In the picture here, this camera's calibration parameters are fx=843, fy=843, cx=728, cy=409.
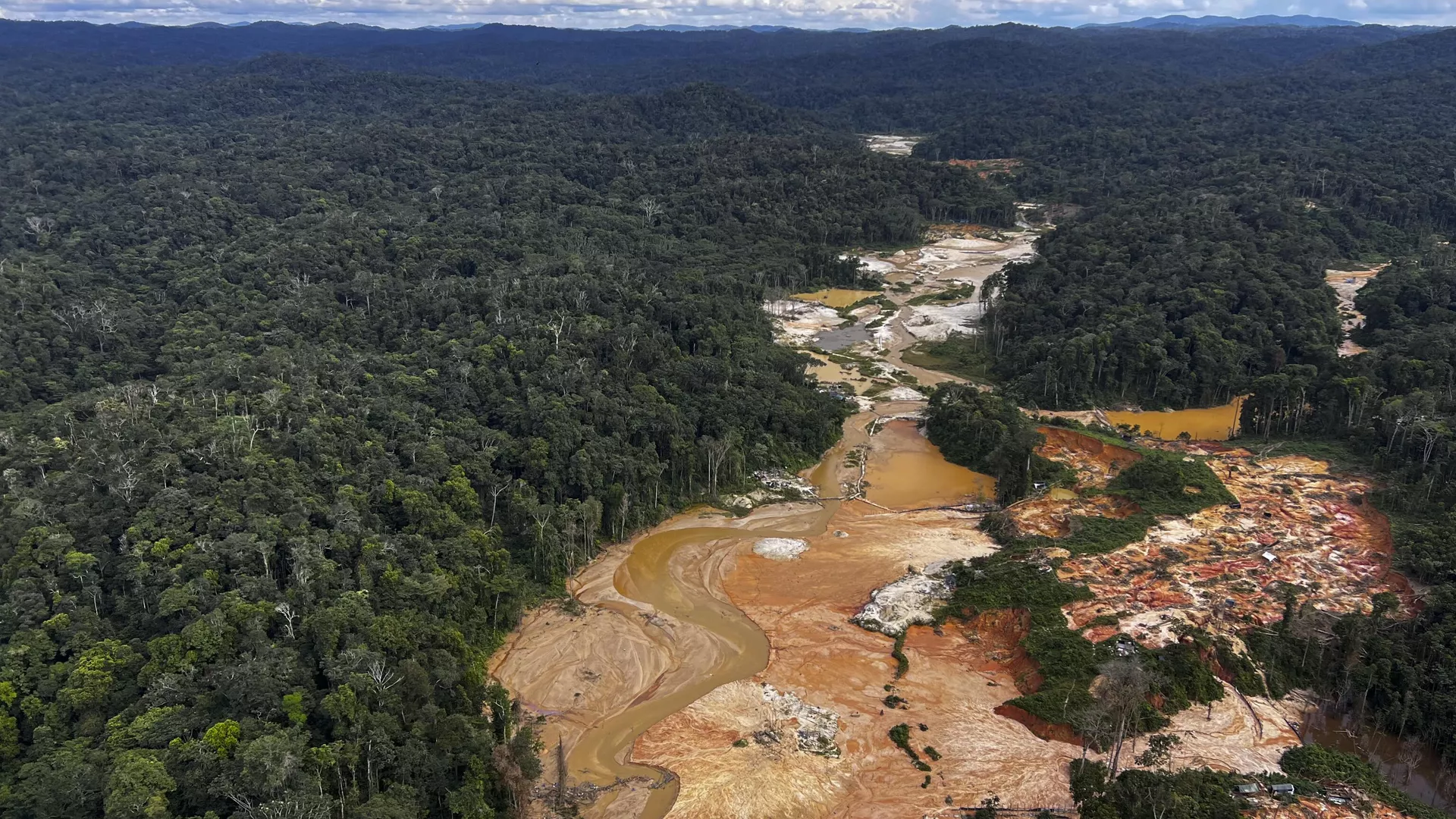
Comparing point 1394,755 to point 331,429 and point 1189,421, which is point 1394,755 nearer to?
point 1189,421

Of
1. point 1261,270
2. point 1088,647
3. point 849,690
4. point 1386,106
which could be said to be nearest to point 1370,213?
point 1261,270

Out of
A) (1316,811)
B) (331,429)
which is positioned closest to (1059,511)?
(1316,811)

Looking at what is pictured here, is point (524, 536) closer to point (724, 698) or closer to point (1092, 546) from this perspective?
point (724, 698)

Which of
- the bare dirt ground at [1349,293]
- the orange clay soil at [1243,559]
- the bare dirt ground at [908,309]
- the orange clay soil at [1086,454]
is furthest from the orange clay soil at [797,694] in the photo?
the bare dirt ground at [1349,293]

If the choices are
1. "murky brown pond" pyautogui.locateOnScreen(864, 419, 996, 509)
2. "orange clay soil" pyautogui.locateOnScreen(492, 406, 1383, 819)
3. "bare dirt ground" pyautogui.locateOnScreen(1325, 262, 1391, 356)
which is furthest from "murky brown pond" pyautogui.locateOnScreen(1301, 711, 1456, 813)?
"bare dirt ground" pyautogui.locateOnScreen(1325, 262, 1391, 356)

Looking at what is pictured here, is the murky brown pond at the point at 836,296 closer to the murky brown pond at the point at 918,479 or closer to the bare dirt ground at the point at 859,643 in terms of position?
the murky brown pond at the point at 918,479

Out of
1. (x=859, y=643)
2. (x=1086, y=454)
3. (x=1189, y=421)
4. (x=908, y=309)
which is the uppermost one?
(x=908, y=309)
